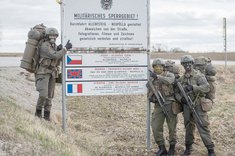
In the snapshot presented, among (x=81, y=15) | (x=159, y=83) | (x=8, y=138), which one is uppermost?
(x=81, y=15)

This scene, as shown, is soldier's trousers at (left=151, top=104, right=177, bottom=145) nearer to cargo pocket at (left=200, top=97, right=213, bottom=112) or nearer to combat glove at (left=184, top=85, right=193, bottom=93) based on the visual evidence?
combat glove at (left=184, top=85, right=193, bottom=93)

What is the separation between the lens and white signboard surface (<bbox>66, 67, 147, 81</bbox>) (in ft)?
30.0

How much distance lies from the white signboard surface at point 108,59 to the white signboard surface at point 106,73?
0.10 m

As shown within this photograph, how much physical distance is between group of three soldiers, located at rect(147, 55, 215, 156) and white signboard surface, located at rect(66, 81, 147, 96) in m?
0.43

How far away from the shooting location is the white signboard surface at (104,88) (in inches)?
360

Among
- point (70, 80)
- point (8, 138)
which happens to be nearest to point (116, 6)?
point (70, 80)

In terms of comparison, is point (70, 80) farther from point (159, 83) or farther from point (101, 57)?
point (159, 83)

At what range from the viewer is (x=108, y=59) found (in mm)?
9234

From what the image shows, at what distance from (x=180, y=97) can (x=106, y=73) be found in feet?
4.93

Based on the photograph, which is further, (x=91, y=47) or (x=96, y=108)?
(x=96, y=108)

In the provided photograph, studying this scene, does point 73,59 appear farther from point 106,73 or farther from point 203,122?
point 203,122

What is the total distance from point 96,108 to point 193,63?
215 inches

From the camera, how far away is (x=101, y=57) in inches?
362

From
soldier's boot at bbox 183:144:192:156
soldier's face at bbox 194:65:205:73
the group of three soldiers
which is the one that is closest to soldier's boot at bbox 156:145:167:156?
the group of three soldiers
